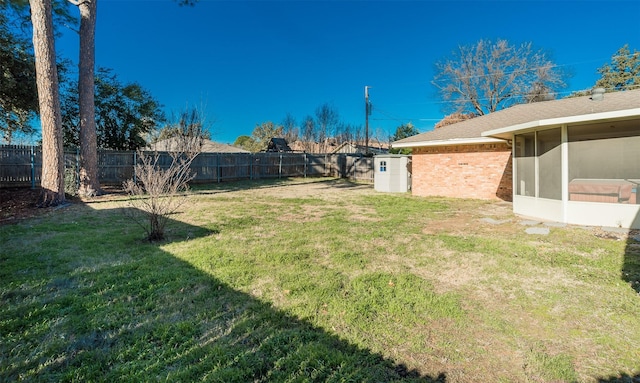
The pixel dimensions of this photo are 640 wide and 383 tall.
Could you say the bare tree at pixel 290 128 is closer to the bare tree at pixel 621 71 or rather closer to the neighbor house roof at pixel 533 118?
the neighbor house roof at pixel 533 118

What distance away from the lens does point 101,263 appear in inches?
166

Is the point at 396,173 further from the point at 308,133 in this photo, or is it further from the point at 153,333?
the point at 308,133

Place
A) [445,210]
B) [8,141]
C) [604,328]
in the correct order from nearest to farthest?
[604,328]
[445,210]
[8,141]

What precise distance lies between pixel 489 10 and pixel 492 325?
19.4 metres

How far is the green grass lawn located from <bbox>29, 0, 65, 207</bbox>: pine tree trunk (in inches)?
156

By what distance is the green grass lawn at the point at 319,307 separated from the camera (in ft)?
7.05

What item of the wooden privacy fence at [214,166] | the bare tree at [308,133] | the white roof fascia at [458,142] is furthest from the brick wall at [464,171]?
the bare tree at [308,133]

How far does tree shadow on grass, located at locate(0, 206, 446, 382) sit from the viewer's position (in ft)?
6.79

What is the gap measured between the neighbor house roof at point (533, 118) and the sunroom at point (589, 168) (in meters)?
0.03

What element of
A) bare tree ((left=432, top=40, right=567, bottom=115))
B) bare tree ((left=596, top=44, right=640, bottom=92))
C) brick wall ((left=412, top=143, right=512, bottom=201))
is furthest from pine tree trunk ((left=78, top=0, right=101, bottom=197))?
bare tree ((left=596, top=44, right=640, bottom=92))

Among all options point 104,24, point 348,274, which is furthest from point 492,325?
point 104,24

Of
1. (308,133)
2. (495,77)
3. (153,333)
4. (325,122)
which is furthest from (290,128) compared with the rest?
(153,333)

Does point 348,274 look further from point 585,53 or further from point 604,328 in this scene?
point 585,53

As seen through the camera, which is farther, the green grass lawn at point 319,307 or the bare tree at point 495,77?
the bare tree at point 495,77
